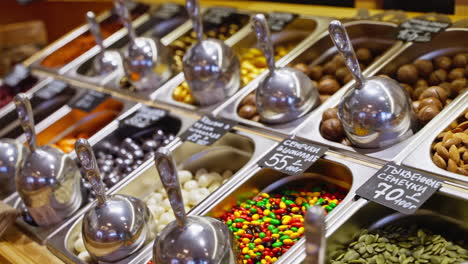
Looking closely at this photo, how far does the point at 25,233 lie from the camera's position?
69.3 inches

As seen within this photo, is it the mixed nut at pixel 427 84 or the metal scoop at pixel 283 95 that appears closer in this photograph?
the mixed nut at pixel 427 84

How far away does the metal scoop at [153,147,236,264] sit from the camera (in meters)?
1.24

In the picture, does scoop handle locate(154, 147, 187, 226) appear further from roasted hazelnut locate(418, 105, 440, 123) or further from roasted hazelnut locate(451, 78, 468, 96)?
roasted hazelnut locate(451, 78, 468, 96)

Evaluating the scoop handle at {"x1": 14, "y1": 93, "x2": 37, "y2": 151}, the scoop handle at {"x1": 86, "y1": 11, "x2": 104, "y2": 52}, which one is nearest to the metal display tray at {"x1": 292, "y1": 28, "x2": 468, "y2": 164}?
the scoop handle at {"x1": 14, "y1": 93, "x2": 37, "y2": 151}

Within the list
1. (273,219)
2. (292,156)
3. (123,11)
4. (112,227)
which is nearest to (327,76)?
(292,156)

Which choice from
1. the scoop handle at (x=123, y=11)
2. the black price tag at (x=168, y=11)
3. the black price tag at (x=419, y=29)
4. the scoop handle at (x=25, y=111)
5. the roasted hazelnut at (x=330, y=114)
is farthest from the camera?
the black price tag at (x=168, y=11)

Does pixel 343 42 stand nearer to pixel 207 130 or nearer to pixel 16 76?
pixel 207 130

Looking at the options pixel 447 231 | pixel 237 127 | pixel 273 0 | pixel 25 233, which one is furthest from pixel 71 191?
pixel 273 0

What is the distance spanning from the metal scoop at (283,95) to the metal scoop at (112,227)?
0.53m

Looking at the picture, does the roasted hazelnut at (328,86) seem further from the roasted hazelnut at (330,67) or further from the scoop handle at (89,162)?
the scoop handle at (89,162)

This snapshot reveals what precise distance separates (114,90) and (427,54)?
4.11 ft

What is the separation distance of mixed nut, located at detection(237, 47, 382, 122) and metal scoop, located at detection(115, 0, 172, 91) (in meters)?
0.46

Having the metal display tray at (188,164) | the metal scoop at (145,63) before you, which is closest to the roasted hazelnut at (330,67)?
the metal display tray at (188,164)

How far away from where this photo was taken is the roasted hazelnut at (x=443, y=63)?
1.88 m
